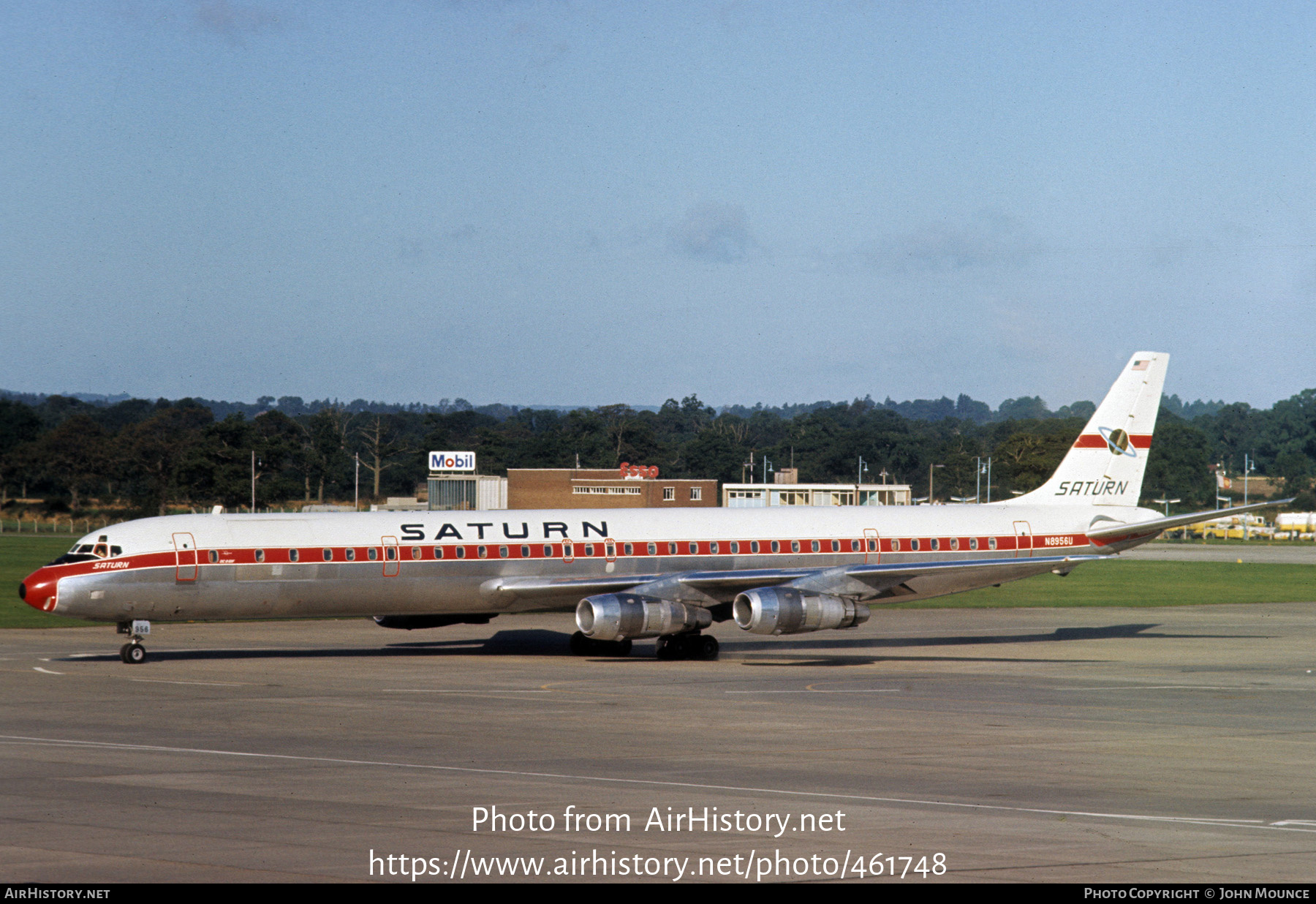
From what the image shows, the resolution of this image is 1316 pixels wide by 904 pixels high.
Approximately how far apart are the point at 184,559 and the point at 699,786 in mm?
22074

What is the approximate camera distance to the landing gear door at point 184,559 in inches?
1500

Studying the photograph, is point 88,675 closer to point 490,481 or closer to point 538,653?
point 538,653

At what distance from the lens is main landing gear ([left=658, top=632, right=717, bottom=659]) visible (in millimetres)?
40688

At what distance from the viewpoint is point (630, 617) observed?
38.5 m

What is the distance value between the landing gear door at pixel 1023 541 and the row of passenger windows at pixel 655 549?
0.78 meters

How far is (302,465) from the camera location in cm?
Answer: 17600

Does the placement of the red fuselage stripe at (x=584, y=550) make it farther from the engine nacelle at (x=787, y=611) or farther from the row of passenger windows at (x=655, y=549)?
the engine nacelle at (x=787, y=611)

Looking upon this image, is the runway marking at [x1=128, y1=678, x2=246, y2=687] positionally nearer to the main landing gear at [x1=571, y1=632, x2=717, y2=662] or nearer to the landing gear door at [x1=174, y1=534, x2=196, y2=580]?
the landing gear door at [x1=174, y1=534, x2=196, y2=580]

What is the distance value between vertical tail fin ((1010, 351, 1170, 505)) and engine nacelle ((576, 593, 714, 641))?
14392mm

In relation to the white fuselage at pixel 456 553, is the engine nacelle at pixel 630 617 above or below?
below

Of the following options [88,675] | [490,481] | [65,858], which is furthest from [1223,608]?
[490,481]

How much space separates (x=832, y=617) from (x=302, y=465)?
472 feet

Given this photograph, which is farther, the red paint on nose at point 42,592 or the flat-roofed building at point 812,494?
the flat-roofed building at point 812,494

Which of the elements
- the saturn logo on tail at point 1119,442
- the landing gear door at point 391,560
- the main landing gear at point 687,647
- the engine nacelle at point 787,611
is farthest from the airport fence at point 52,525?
the engine nacelle at point 787,611
